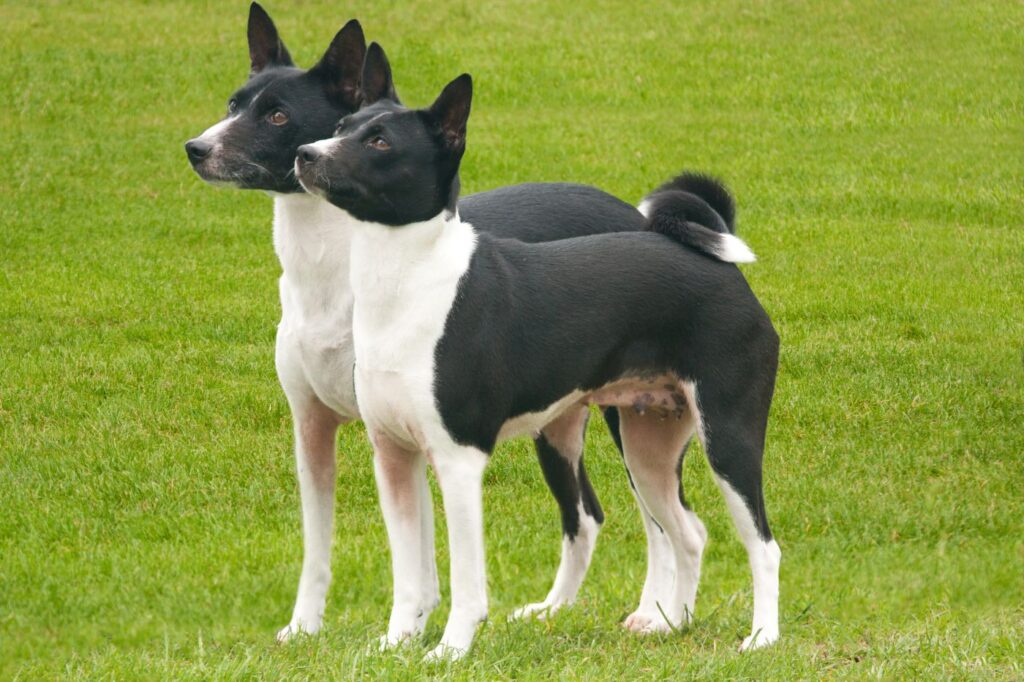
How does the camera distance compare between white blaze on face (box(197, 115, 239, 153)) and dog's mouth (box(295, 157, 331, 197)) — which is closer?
dog's mouth (box(295, 157, 331, 197))

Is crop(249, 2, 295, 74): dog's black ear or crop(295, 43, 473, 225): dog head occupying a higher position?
crop(249, 2, 295, 74): dog's black ear

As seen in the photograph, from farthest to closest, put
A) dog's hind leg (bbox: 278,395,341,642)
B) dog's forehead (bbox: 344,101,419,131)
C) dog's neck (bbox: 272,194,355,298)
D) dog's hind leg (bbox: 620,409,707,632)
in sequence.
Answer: dog's hind leg (bbox: 620,409,707,632), dog's hind leg (bbox: 278,395,341,642), dog's neck (bbox: 272,194,355,298), dog's forehead (bbox: 344,101,419,131)

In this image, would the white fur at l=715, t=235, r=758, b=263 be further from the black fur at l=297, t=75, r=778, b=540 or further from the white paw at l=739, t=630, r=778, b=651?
the white paw at l=739, t=630, r=778, b=651

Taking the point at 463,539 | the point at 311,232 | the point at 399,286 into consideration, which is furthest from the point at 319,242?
the point at 463,539

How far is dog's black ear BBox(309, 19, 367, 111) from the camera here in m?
5.81

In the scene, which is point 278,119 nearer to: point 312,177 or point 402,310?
point 312,177

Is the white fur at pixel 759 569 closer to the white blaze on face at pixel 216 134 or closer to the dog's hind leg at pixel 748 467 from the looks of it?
the dog's hind leg at pixel 748 467

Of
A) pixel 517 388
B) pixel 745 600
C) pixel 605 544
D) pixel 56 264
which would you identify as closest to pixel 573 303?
pixel 517 388

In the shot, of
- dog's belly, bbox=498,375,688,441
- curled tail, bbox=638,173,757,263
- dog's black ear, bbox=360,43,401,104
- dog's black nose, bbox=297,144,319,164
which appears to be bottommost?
→ dog's belly, bbox=498,375,688,441

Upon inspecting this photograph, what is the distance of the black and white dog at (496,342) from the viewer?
539cm

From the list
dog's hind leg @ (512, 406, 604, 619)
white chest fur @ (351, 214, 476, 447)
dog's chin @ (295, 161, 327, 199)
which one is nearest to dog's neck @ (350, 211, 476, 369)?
white chest fur @ (351, 214, 476, 447)

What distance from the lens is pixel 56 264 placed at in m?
15.2

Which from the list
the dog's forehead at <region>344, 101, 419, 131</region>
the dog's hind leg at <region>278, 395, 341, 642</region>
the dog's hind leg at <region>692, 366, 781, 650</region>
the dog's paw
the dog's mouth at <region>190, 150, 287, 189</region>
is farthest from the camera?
the dog's paw

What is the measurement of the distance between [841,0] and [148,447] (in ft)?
63.5
